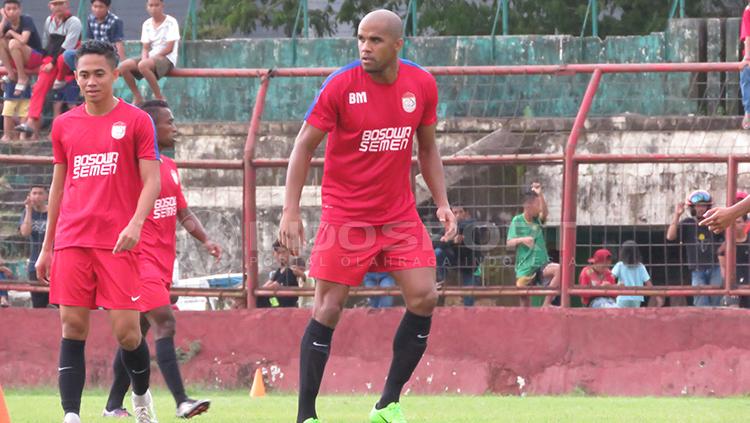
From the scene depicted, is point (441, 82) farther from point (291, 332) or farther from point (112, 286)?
point (112, 286)

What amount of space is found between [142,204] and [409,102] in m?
1.64

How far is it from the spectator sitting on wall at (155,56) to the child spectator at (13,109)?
115cm

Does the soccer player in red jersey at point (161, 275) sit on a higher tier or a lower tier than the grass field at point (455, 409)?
higher

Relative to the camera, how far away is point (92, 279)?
8.03 meters

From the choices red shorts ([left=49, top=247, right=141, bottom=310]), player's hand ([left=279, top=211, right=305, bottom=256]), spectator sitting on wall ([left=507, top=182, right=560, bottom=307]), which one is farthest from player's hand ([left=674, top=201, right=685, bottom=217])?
red shorts ([left=49, top=247, right=141, bottom=310])

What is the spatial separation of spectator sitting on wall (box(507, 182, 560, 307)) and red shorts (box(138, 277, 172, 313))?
4192 mm

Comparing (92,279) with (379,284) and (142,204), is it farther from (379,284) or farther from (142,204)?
(379,284)

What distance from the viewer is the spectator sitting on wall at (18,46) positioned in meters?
15.8

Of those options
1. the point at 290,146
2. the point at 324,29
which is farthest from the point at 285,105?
the point at 324,29

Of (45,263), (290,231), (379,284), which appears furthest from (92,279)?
(379,284)

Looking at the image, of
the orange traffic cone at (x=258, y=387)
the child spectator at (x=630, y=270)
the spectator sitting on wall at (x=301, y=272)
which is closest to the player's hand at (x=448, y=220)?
the orange traffic cone at (x=258, y=387)

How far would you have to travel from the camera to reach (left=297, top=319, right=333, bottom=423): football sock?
8.00m

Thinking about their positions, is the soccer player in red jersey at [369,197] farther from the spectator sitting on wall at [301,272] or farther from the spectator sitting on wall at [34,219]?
the spectator sitting on wall at [34,219]

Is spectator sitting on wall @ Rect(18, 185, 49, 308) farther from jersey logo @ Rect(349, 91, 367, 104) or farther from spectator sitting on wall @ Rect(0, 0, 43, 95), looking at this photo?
jersey logo @ Rect(349, 91, 367, 104)
